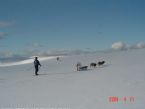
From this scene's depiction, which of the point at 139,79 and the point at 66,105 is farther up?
the point at 139,79

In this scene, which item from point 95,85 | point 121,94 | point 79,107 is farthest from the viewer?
point 95,85

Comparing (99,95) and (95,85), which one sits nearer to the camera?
(99,95)

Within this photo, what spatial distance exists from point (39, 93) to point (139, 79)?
6182 millimetres

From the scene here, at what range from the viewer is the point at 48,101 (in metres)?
11.2

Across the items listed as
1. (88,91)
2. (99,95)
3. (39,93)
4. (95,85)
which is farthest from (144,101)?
(39,93)

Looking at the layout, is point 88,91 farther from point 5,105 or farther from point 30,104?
point 5,105

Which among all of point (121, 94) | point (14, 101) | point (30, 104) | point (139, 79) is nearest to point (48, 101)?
point (30, 104)

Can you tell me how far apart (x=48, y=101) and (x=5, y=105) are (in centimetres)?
197

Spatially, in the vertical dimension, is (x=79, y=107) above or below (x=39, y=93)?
below

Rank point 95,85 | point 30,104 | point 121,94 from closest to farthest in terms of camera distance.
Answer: point 30,104
point 121,94
point 95,85

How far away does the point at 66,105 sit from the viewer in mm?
10438

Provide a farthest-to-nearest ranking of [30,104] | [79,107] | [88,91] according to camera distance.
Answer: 1. [88,91]
2. [30,104]
3. [79,107]

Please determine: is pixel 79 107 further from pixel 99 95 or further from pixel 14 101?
pixel 14 101

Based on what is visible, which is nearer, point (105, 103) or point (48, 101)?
point (105, 103)
